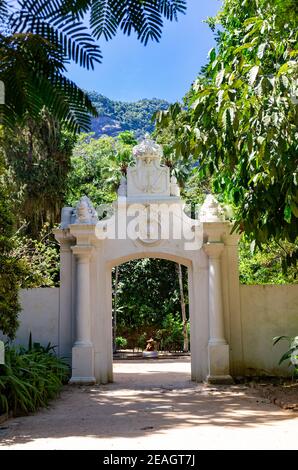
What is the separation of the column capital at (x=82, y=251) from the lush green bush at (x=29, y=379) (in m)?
1.96

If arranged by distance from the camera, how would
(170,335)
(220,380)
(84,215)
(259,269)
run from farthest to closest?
(170,335) < (259,269) < (84,215) < (220,380)

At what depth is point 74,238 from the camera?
1102 cm

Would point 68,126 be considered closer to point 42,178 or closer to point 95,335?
point 95,335

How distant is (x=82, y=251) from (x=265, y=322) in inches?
153

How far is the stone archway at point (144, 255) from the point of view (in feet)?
34.7

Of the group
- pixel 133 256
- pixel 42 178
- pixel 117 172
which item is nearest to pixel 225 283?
pixel 133 256

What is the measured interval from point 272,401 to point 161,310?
14.6 metres

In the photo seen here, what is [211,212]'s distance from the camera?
10750 millimetres

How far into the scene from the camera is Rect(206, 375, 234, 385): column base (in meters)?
10.1

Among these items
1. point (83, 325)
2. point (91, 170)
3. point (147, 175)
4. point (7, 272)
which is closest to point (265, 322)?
point (83, 325)

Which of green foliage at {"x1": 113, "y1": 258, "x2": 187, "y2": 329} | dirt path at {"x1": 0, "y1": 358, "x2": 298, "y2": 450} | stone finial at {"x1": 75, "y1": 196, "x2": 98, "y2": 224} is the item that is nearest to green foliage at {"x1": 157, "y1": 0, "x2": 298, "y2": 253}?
dirt path at {"x1": 0, "y1": 358, "x2": 298, "y2": 450}

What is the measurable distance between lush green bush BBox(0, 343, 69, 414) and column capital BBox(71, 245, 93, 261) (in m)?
1.96

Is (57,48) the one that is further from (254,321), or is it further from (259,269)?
(259,269)

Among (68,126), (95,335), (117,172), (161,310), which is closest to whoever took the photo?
(68,126)
